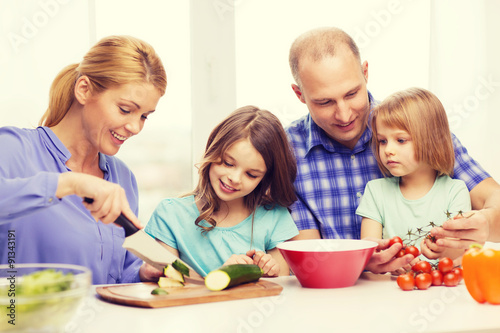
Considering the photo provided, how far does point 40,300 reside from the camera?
913mm

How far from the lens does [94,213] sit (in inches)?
50.0

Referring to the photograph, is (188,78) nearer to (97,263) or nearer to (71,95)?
(71,95)

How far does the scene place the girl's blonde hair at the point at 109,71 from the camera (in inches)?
69.6

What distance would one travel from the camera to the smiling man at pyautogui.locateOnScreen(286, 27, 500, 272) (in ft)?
6.66

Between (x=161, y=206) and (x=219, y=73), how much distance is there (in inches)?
49.3

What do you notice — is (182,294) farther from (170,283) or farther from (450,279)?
(450,279)

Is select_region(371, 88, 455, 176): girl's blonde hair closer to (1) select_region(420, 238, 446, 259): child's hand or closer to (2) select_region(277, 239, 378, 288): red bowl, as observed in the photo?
(1) select_region(420, 238, 446, 259): child's hand

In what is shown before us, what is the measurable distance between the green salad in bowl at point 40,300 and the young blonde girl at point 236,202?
0.92 m

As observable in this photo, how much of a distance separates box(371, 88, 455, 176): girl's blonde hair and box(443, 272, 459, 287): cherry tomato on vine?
23.8 inches

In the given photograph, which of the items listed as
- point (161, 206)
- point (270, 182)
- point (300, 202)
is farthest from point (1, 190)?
point (300, 202)

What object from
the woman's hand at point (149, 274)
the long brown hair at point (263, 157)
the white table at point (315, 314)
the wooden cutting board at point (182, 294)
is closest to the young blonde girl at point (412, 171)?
the long brown hair at point (263, 157)

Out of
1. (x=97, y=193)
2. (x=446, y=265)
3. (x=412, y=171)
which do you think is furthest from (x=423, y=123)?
(x=97, y=193)

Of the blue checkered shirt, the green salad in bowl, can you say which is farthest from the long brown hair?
the green salad in bowl

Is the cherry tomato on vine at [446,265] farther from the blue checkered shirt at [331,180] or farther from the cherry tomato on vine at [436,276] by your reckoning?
the blue checkered shirt at [331,180]
